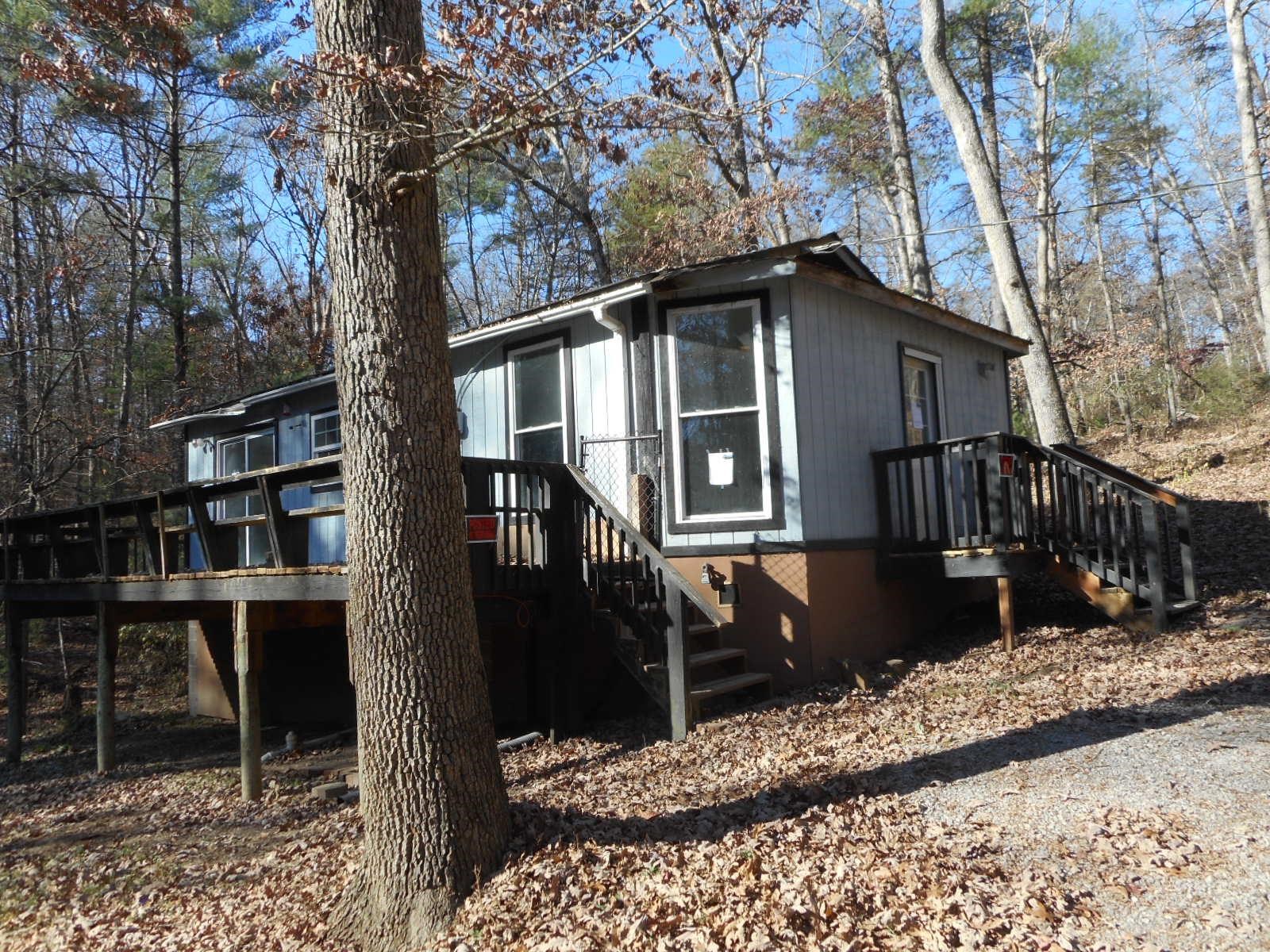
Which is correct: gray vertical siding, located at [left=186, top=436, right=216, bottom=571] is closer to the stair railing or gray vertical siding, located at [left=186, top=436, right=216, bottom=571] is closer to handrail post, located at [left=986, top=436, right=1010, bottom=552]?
the stair railing

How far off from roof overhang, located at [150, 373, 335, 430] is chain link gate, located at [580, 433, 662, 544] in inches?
157

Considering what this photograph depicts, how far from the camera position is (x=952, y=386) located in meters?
10.6

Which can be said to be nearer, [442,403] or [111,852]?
[442,403]

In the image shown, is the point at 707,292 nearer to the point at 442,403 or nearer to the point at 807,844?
the point at 442,403

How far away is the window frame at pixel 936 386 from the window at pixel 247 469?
8279 millimetres

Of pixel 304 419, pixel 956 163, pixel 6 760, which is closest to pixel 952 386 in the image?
pixel 304 419

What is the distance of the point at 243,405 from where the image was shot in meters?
12.8

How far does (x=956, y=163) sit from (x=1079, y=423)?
8.48 m

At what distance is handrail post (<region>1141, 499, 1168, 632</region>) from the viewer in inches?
301

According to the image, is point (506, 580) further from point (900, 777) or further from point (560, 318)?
point (900, 777)

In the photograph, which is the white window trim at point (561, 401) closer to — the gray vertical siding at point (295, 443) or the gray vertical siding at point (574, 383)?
the gray vertical siding at point (574, 383)

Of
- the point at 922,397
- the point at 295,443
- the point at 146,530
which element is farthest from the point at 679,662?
the point at 295,443

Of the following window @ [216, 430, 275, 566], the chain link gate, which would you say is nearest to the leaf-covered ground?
the chain link gate

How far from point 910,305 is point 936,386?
54.8 inches
